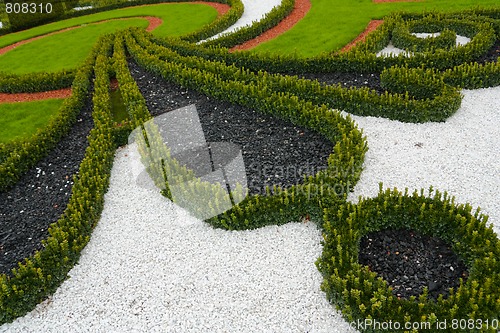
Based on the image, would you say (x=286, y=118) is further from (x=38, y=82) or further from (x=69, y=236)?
(x=38, y=82)

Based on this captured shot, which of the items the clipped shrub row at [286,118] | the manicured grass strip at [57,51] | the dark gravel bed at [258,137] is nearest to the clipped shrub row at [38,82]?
the manicured grass strip at [57,51]

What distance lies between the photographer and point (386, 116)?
599 inches

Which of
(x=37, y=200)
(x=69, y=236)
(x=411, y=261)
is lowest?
(x=411, y=261)

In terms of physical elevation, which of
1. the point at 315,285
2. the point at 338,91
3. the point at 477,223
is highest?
the point at 338,91

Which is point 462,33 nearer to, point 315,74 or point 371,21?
point 371,21

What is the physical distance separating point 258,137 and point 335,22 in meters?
13.5

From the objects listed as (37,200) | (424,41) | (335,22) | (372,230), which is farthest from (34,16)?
(372,230)

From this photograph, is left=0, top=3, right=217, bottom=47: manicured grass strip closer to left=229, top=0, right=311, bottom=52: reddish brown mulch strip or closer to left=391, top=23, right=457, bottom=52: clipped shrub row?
left=229, top=0, right=311, bottom=52: reddish brown mulch strip

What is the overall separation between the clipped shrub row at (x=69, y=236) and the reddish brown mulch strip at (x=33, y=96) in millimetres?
5007

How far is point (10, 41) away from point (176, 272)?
2979 centimetres

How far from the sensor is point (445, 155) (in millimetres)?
13227

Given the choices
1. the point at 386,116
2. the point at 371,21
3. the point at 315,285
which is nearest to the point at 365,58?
the point at 386,116

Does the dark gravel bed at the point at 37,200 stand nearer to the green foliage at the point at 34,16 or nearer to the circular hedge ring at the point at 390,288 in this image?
the circular hedge ring at the point at 390,288

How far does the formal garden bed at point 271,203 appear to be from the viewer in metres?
9.27
